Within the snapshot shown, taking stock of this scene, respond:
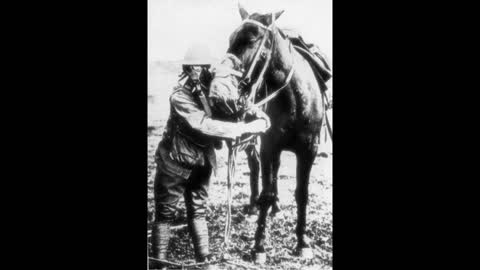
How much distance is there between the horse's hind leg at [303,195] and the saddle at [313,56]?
2.17 feet

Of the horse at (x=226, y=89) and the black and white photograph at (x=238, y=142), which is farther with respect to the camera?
the black and white photograph at (x=238, y=142)

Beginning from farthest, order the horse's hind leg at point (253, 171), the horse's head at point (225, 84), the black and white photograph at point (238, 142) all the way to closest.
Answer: the horse's hind leg at point (253, 171) → the black and white photograph at point (238, 142) → the horse's head at point (225, 84)

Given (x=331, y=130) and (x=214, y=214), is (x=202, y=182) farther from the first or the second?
(x=331, y=130)

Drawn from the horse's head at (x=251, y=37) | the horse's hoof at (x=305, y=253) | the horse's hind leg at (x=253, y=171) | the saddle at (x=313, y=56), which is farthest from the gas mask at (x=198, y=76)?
the horse's hoof at (x=305, y=253)

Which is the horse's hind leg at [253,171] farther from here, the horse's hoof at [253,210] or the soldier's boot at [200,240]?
the soldier's boot at [200,240]

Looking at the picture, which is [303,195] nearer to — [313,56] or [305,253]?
[305,253]

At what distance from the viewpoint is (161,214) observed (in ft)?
26.8

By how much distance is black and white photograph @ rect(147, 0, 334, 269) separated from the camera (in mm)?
8102

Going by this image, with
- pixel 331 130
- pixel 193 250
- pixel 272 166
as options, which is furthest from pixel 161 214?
pixel 331 130

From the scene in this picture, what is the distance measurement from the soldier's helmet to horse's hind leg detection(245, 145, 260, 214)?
0.81 metres

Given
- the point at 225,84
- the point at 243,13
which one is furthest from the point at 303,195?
the point at 243,13

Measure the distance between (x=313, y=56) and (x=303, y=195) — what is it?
119cm

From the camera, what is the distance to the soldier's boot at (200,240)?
26.7ft

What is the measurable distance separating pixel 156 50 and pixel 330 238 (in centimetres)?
218
